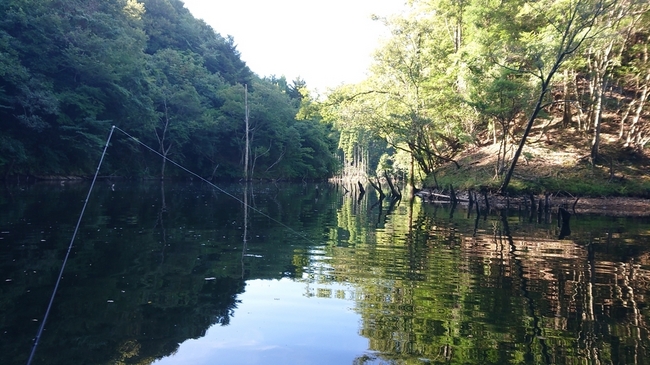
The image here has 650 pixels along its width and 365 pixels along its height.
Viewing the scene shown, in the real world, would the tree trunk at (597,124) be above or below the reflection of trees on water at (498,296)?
above

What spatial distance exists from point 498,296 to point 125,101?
3912cm

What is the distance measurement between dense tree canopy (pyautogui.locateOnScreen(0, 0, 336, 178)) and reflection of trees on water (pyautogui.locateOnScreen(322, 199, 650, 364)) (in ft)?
94.4

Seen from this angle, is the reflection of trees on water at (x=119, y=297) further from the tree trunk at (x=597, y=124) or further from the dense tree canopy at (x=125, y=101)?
the dense tree canopy at (x=125, y=101)

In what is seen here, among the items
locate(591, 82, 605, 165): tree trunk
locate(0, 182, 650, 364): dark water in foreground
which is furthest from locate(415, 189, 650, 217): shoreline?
locate(0, 182, 650, 364): dark water in foreground

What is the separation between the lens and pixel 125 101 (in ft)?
131

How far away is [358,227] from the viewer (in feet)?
47.4

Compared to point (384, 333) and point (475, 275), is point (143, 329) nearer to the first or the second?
point (384, 333)

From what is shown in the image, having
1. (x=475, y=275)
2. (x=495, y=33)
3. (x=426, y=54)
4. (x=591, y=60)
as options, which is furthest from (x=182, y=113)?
(x=475, y=275)

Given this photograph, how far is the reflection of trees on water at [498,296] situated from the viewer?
470cm

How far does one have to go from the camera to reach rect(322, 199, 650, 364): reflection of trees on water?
4.70 m

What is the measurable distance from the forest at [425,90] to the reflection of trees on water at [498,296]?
12.5m

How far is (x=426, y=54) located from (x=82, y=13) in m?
26.5

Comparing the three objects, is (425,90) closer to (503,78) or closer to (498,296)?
(503,78)

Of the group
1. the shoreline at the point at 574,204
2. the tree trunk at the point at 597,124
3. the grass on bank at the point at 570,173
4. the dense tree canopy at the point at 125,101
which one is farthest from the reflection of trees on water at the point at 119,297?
the dense tree canopy at the point at 125,101
